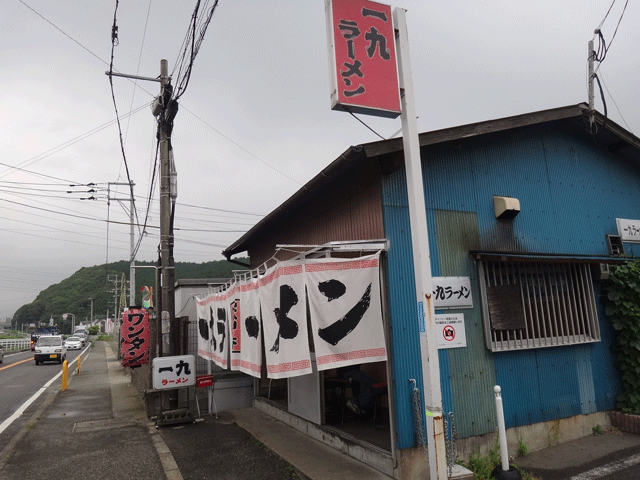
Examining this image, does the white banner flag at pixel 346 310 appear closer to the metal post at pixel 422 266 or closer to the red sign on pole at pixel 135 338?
the metal post at pixel 422 266

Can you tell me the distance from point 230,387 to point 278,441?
146 inches

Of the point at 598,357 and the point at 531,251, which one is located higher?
the point at 531,251

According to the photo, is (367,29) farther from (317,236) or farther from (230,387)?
(230,387)

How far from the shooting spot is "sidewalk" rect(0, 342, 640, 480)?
21.8ft

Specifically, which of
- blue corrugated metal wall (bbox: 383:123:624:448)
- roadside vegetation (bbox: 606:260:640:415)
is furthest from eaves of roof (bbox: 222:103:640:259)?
roadside vegetation (bbox: 606:260:640:415)

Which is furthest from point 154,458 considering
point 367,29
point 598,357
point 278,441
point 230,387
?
point 598,357

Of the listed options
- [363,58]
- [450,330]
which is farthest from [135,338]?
[363,58]

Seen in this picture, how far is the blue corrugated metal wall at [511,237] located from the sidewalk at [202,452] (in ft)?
2.55

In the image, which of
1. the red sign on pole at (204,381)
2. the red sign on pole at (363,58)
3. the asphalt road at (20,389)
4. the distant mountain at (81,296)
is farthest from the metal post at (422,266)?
the distant mountain at (81,296)

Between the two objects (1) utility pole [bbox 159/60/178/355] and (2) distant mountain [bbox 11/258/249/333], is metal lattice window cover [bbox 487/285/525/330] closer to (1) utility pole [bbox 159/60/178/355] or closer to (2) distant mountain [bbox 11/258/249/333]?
(1) utility pole [bbox 159/60/178/355]

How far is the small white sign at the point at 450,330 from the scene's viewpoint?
6574mm

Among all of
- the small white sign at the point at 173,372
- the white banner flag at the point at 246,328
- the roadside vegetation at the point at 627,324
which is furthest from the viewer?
the small white sign at the point at 173,372

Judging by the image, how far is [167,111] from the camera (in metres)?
11.5

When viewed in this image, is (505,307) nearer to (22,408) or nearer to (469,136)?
(469,136)
